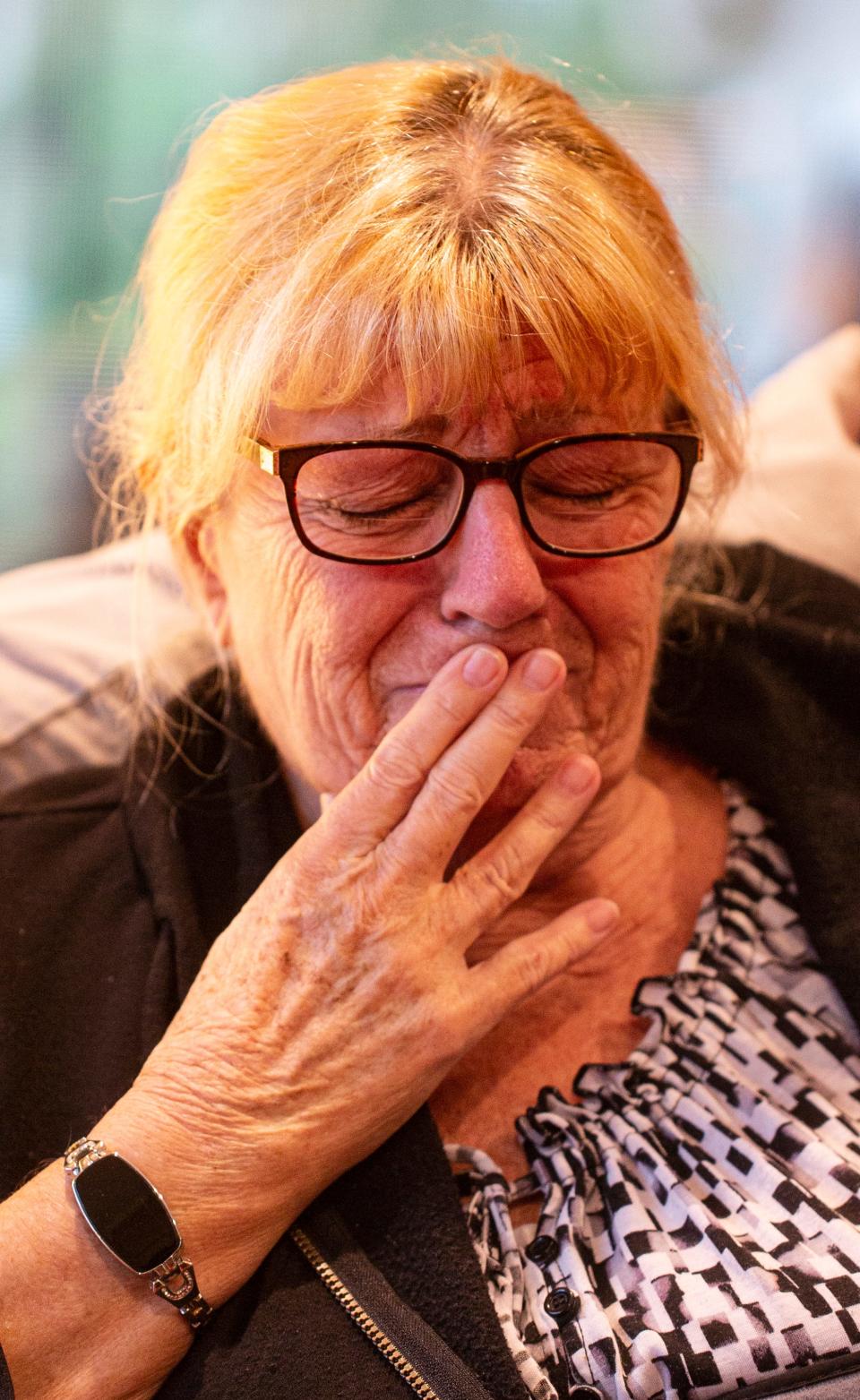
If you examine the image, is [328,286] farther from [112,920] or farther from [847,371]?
[847,371]

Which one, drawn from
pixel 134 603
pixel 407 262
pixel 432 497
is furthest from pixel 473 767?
pixel 134 603

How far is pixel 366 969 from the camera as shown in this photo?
3.81 ft

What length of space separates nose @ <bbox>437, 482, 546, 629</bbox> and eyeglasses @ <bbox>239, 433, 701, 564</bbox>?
1cm

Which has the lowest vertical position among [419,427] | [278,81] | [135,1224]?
[135,1224]

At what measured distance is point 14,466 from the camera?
8.36ft

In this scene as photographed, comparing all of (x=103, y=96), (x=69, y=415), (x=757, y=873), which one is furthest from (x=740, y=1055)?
(x=103, y=96)

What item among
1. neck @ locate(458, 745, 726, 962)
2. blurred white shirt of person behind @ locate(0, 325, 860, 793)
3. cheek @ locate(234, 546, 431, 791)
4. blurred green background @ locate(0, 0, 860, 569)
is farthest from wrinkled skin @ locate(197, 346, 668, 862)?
blurred green background @ locate(0, 0, 860, 569)

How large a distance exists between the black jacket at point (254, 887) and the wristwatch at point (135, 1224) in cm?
7

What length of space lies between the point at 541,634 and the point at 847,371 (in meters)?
1.29

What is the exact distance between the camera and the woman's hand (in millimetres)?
1139

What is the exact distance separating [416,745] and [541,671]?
0.47ft

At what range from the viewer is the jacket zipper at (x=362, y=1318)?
105 centimetres

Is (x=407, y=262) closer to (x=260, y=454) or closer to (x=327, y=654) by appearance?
(x=260, y=454)

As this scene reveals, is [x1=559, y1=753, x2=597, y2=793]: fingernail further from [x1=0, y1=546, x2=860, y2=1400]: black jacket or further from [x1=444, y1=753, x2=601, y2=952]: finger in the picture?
[x1=0, y1=546, x2=860, y2=1400]: black jacket
